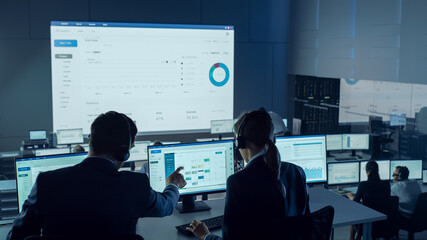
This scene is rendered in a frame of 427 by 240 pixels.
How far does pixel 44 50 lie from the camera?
19.0ft

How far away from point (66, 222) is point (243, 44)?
533cm

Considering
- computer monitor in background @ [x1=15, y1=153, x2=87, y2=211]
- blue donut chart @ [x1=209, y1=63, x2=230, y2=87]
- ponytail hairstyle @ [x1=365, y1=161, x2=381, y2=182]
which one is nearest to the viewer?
computer monitor in background @ [x1=15, y1=153, x2=87, y2=211]

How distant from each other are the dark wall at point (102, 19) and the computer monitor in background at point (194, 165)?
381 cm

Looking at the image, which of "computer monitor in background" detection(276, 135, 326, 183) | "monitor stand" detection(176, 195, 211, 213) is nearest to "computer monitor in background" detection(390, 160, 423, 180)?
"computer monitor in background" detection(276, 135, 326, 183)

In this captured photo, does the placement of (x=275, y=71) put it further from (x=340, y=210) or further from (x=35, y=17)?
(x=340, y=210)

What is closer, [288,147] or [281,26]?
[288,147]

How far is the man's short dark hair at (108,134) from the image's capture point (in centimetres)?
174

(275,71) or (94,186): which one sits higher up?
(275,71)

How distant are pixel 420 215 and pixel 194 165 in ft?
8.44

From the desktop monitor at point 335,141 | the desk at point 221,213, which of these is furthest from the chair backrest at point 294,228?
the desktop monitor at point 335,141

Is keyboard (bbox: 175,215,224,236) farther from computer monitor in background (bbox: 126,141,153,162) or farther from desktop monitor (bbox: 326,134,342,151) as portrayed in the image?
desktop monitor (bbox: 326,134,342,151)

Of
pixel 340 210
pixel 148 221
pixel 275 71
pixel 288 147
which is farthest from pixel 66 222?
pixel 275 71

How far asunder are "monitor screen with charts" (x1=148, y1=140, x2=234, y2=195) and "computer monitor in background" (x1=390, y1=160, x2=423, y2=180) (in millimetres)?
2607

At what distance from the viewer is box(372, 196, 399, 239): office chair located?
3.89m
